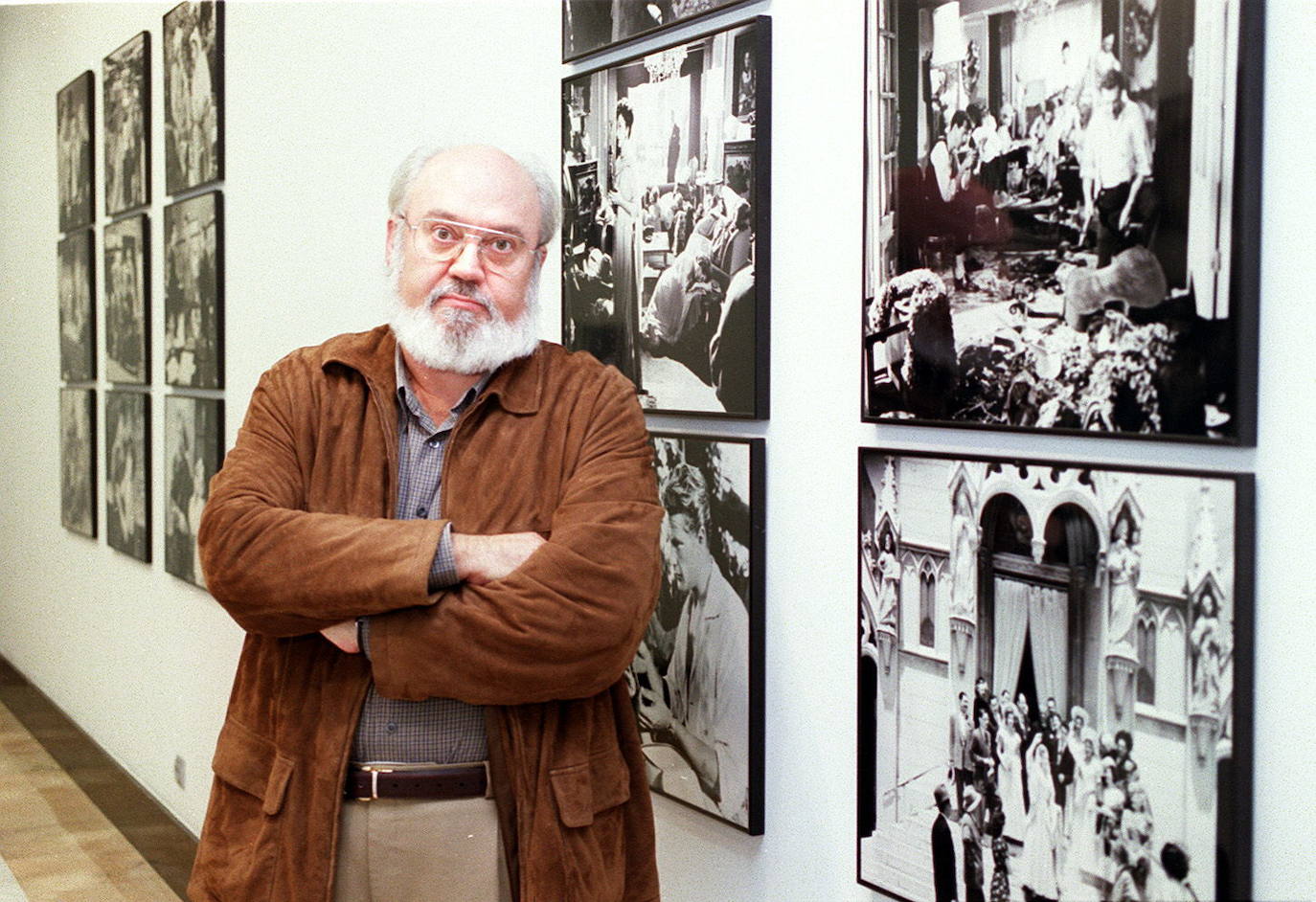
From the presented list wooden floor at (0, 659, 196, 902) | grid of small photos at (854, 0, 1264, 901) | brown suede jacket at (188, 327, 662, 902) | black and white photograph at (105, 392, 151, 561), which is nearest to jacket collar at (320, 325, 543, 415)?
brown suede jacket at (188, 327, 662, 902)

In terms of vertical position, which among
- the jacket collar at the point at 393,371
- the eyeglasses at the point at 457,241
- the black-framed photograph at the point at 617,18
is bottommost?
the jacket collar at the point at 393,371

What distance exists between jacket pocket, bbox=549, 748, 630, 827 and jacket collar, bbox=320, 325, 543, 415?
573 millimetres

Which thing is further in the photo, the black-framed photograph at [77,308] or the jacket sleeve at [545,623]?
the black-framed photograph at [77,308]

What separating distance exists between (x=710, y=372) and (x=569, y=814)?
31.7 inches

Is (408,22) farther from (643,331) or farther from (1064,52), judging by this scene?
(1064,52)

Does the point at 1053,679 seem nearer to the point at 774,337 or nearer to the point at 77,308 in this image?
the point at 774,337

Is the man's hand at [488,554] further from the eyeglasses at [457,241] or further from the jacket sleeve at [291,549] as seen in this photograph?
the eyeglasses at [457,241]

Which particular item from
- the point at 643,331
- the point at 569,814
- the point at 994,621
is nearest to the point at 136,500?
the point at 643,331

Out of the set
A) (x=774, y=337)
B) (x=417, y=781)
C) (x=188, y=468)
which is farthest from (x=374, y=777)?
(x=188, y=468)

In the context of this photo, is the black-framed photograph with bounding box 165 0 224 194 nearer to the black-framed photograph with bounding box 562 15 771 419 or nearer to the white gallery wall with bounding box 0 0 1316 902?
the white gallery wall with bounding box 0 0 1316 902

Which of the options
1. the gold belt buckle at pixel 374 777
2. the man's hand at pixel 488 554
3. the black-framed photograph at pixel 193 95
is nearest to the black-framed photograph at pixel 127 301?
the black-framed photograph at pixel 193 95

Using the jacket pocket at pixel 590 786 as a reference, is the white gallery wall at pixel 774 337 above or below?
above

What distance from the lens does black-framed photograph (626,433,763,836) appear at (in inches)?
91.5

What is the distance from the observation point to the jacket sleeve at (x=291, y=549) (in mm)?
1982
